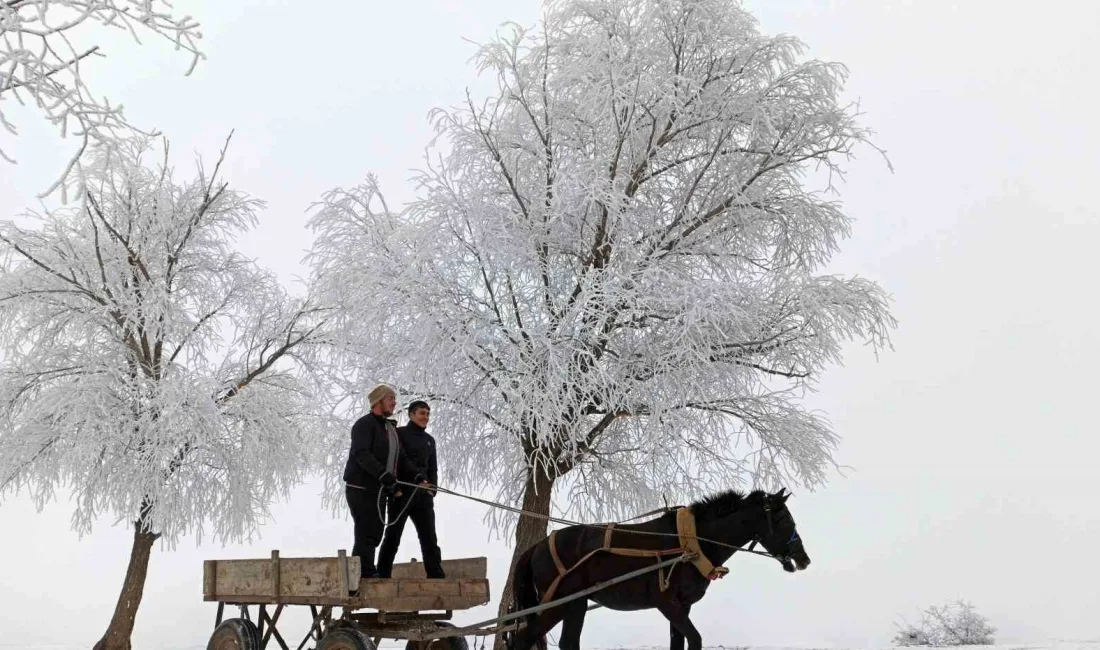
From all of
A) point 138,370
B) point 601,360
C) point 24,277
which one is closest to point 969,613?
point 601,360

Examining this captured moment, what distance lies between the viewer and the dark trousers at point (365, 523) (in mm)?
8406

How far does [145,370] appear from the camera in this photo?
49.9 ft

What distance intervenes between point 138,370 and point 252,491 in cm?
257

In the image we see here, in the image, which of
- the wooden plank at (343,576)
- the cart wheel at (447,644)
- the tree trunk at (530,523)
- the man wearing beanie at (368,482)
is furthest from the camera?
the tree trunk at (530,523)

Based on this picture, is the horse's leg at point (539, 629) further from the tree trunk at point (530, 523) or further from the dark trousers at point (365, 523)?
the tree trunk at point (530, 523)

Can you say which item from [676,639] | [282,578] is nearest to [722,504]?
[676,639]

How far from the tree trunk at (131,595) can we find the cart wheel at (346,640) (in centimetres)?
788

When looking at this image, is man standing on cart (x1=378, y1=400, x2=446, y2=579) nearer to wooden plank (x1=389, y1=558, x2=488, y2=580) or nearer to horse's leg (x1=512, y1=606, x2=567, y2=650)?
wooden plank (x1=389, y1=558, x2=488, y2=580)

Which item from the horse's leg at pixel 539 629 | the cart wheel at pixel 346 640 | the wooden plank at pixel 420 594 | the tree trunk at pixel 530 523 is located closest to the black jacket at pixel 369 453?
the wooden plank at pixel 420 594

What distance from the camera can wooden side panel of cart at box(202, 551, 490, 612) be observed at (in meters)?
8.02

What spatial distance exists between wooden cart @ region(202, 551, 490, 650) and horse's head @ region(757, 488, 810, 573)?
2.29 meters

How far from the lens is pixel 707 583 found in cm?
824

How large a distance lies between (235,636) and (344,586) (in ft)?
7.04

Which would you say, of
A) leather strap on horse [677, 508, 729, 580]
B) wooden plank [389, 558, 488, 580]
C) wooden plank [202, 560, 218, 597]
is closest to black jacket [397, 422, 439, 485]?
wooden plank [389, 558, 488, 580]
